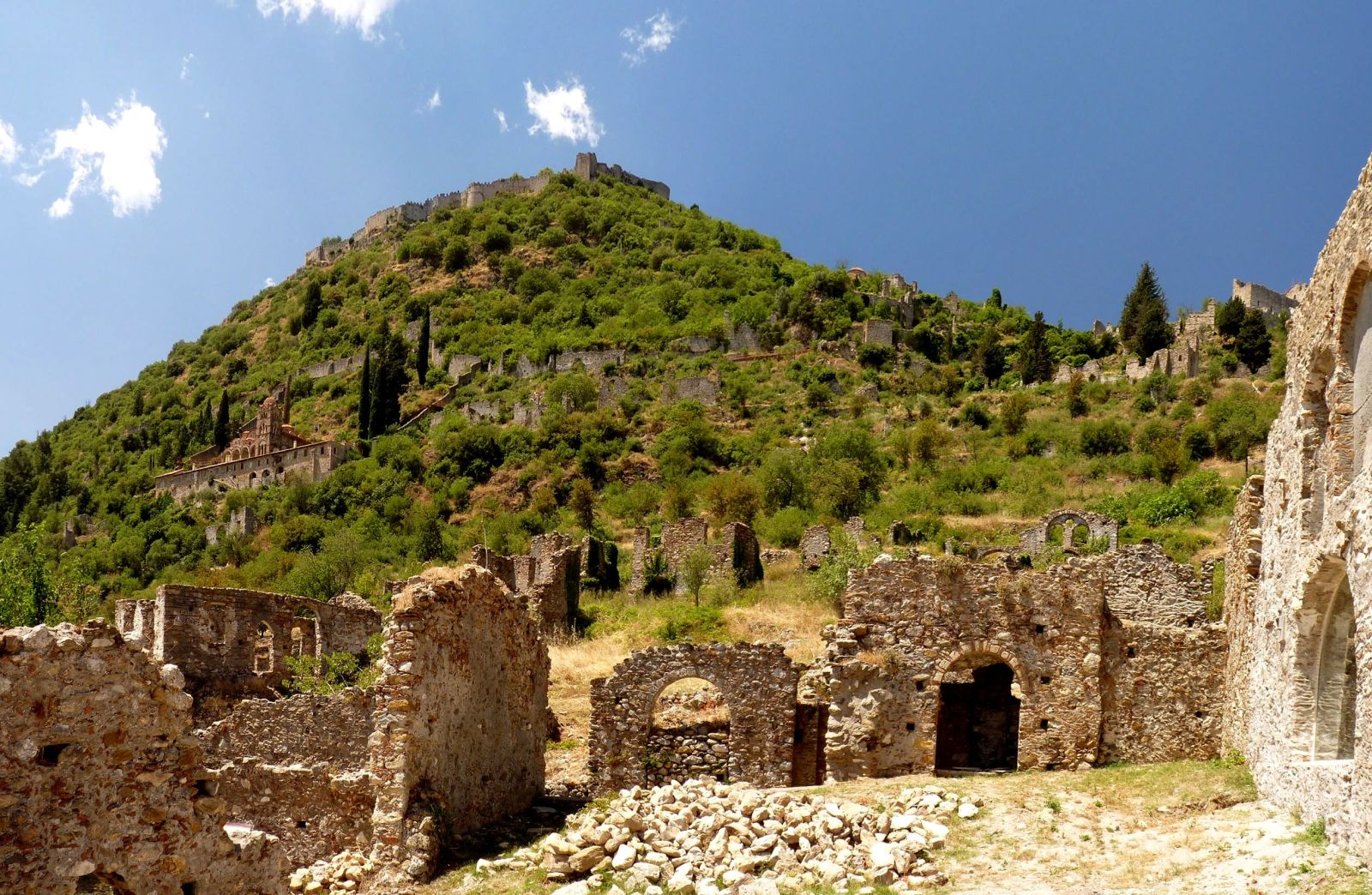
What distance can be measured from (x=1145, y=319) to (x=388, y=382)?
54753 mm

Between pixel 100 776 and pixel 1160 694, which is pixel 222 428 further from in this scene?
pixel 100 776

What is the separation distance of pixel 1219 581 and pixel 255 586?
45863 millimetres

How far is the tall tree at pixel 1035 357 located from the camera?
7475cm

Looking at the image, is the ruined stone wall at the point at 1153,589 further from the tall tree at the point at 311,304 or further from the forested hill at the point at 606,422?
the tall tree at the point at 311,304

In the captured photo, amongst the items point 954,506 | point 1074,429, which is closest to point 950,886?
point 954,506

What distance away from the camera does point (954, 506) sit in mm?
50719

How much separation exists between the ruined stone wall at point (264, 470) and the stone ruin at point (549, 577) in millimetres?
44599

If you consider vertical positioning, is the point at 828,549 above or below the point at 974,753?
above

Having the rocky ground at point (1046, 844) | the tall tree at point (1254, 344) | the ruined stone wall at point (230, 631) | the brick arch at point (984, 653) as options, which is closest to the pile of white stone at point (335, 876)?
the rocky ground at point (1046, 844)

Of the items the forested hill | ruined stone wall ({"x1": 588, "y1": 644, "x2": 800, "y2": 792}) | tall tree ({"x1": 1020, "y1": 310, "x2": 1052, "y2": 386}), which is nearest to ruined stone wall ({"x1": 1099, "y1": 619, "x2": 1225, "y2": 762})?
ruined stone wall ({"x1": 588, "y1": 644, "x2": 800, "y2": 792})

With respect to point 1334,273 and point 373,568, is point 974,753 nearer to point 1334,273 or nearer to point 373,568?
point 1334,273

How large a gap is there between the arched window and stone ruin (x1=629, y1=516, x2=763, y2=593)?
2722 cm

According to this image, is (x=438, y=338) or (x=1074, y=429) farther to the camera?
(x=438, y=338)

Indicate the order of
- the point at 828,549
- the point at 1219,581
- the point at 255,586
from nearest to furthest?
the point at 1219,581
the point at 828,549
the point at 255,586
